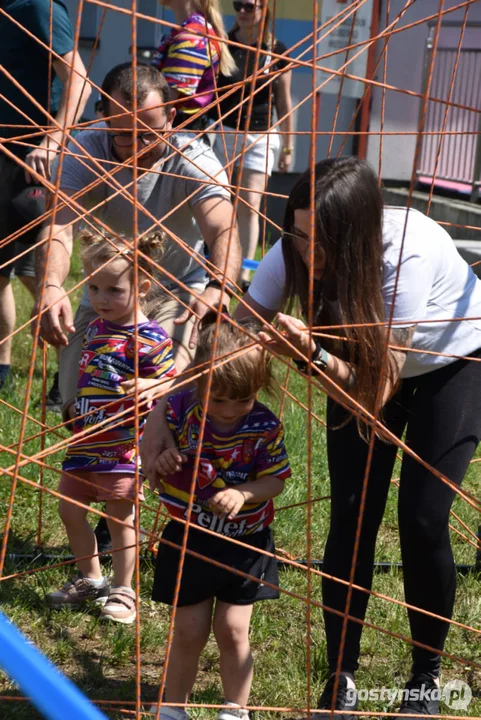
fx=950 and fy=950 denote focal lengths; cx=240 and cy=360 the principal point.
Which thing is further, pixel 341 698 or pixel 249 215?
pixel 249 215

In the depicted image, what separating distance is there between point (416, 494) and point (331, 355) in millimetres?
349

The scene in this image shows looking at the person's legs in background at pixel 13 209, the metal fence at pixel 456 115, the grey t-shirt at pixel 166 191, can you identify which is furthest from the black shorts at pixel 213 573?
the metal fence at pixel 456 115

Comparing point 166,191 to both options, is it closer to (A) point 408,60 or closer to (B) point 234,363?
(B) point 234,363

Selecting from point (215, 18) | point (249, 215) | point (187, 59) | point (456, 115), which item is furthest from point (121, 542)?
point (456, 115)

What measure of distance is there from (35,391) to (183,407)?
7.01 ft

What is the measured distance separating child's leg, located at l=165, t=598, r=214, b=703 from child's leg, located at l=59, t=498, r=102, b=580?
0.54 meters

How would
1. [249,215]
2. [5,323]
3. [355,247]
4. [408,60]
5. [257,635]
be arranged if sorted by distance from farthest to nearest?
[408,60]
[249,215]
[5,323]
[257,635]
[355,247]

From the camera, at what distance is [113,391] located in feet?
7.51

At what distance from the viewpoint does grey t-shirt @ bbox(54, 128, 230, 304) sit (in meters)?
2.51

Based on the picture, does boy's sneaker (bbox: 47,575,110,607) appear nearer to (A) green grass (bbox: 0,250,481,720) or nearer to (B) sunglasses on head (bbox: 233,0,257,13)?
(A) green grass (bbox: 0,250,481,720)

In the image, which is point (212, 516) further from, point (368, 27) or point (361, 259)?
point (368, 27)

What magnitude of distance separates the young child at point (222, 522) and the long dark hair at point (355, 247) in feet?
0.63

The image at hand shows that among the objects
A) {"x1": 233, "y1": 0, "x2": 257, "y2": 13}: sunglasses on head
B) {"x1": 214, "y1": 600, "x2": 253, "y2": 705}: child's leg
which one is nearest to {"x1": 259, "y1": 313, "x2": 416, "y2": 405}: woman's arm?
{"x1": 214, "y1": 600, "x2": 253, "y2": 705}: child's leg

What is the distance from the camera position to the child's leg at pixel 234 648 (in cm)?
184
